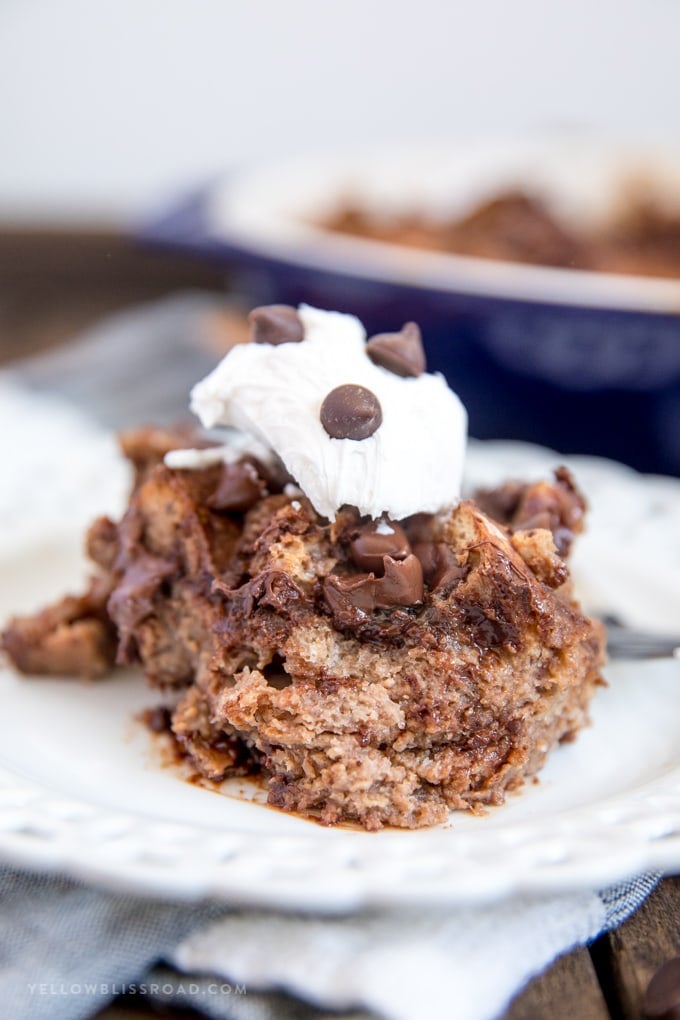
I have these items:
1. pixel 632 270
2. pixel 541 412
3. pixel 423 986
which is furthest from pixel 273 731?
pixel 632 270

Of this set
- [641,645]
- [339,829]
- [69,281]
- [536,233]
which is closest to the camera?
[339,829]

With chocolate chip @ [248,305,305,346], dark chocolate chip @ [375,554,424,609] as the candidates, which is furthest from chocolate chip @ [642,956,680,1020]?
chocolate chip @ [248,305,305,346]

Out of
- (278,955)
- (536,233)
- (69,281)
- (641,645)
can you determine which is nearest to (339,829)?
(278,955)

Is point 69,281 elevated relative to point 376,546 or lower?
lower

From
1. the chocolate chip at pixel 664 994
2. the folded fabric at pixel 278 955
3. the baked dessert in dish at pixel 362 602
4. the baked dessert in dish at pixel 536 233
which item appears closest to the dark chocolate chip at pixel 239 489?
the baked dessert in dish at pixel 362 602

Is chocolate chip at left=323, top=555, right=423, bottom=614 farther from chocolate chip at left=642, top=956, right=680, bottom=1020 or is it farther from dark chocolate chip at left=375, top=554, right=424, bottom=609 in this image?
chocolate chip at left=642, top=956, right=680, bottom=1020

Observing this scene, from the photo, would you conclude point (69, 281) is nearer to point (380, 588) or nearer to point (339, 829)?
point (380, 588)
